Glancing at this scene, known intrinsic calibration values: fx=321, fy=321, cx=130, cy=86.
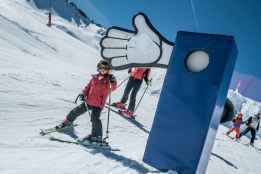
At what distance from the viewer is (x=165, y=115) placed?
445 centimetres

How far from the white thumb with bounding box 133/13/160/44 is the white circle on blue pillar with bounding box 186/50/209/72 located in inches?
29.6

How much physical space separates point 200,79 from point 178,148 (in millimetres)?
965

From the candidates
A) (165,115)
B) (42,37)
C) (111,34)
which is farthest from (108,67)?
(42,37)

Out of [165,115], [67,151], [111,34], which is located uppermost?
[111,34]

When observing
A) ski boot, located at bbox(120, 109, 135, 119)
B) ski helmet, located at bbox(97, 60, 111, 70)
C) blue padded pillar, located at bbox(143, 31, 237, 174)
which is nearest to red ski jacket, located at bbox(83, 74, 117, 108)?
ski helmet, located at bbox(97, 60, 111, 70)

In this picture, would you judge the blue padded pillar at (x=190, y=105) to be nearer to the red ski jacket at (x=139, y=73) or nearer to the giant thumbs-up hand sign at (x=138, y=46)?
the giant thumbs-up hand sign at (x=138, y=46)

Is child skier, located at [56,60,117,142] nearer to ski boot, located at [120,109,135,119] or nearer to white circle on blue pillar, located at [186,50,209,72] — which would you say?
white circle on blue pillar, located at [186,50,209,72]

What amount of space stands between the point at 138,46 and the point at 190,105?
1361 mm

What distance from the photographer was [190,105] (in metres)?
4.24

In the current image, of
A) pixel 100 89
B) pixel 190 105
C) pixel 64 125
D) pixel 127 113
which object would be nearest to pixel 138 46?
pixel 100 89

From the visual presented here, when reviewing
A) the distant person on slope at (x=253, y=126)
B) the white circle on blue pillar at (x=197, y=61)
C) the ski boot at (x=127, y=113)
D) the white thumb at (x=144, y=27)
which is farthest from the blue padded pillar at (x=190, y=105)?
the distant person on slope at (x=253, y=126)

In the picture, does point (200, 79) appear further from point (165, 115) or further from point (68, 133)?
point (68, 133)

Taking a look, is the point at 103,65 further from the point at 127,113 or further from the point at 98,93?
the point at 127,113

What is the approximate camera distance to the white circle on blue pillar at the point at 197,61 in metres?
4.23
